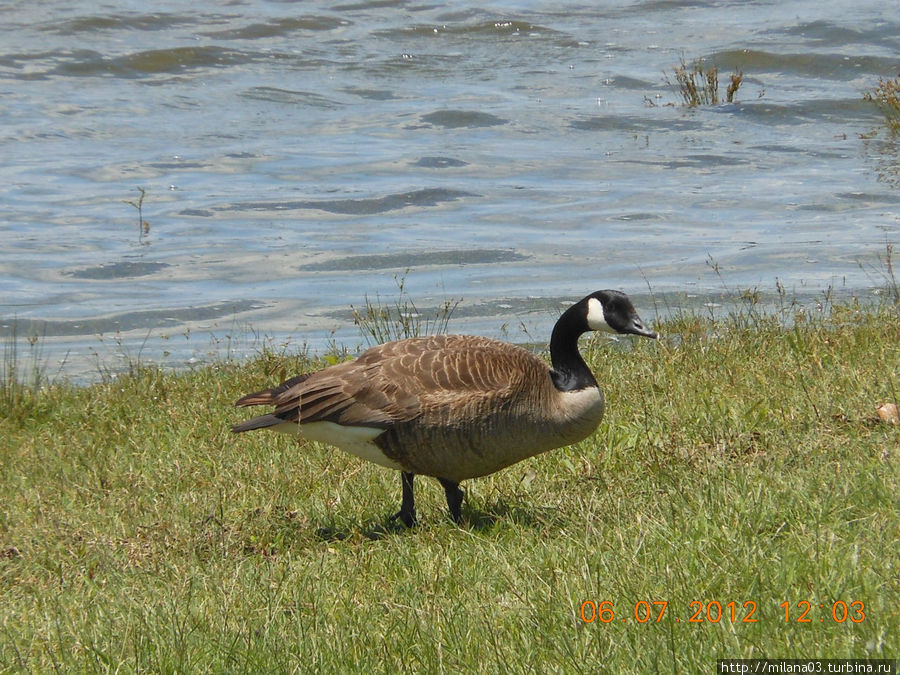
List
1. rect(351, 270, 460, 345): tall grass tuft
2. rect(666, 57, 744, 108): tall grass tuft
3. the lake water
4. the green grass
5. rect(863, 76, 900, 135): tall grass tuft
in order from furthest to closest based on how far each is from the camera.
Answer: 1. rect(666, 57, 744, 108): tall grass tuft
2. rect(863, 76, 900, 135): tall grass tuft
3. the lake water
4. rect(351, 270, 460, 345): tall grass tuft
5. the green grass

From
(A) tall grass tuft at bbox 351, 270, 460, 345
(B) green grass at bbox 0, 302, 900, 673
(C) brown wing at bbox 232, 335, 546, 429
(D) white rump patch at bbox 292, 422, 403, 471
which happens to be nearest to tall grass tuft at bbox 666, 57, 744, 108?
(A) tall grass tuft at bbox 351, 270, 460, 345

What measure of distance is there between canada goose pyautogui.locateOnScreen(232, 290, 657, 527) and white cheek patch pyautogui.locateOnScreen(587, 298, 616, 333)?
0.30 metres

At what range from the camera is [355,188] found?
720 inches

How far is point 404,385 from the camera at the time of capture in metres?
5.93

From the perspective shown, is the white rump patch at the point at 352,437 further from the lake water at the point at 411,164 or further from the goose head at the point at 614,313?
the lake water at the point at 411,164

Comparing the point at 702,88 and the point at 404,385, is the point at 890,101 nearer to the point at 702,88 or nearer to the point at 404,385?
the point at 702,88

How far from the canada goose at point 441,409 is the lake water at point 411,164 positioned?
4564 millimetres

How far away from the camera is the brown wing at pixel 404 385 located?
19.1 ft

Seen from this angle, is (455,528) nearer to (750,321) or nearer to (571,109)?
(750,321)

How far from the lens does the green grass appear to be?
3.91m

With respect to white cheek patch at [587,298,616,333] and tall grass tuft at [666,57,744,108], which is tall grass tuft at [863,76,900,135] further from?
white cheek patch at [587,298,616,333]

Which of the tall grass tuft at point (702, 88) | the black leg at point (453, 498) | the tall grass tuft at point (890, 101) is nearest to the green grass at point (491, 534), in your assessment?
the black leg at point (453, 498)

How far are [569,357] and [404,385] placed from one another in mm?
1050

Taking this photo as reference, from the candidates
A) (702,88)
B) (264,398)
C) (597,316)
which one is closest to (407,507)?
(264,398)
